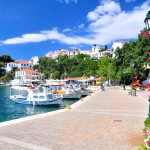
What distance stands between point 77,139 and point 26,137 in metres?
1.98

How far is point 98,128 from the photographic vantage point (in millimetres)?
12961

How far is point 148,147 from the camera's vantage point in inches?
297

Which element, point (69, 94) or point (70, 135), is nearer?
point (70, 135)

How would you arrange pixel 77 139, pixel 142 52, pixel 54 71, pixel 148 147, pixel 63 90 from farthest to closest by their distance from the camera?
pixel 54 71
pixel 142 52
pixel 63 90
pixel 77 139
pixel 148 147

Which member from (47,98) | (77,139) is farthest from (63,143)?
(47,98)

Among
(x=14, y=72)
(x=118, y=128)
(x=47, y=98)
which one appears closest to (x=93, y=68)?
(x=14, y=72)

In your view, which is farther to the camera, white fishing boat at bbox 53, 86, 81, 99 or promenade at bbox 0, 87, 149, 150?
white fishing boat at bbox 53, 86, 81, 99

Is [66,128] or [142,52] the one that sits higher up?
[142,52]

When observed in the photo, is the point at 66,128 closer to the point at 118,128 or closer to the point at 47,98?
the point at 118,128

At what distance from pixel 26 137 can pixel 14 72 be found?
179419 millimetres

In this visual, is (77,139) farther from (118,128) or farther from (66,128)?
(118,128)

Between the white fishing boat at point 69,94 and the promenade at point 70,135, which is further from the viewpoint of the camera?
the white fishing boat at point 69,94

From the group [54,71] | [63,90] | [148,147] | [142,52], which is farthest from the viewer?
[54,71]

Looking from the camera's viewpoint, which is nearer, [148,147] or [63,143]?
[148,147]
